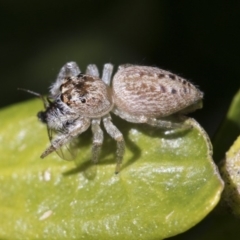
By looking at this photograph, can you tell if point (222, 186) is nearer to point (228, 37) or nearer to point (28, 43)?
point (228, 37)

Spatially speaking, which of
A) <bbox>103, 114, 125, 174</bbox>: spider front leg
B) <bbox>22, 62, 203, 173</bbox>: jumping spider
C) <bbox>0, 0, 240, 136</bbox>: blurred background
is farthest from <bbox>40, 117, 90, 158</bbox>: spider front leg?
<bbox>0, 0, 240, 136</bbox>: blurred background

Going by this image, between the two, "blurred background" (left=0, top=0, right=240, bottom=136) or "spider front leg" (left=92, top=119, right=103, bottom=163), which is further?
"blurred background" (left=0, top=0, right=240, bottom=136)

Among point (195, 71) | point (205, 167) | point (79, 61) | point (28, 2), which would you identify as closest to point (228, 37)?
point (195, 71)

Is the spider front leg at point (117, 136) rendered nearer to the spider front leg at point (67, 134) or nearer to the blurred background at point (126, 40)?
the spider front leg at point (67, 134)

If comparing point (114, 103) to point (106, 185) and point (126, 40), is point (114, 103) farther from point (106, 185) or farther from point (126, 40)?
point (126, 40)

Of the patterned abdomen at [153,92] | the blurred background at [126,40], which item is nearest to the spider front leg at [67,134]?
the patterned abdomen at [153,92]

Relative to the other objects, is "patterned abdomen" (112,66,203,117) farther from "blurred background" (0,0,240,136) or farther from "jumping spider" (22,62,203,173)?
"blurred background" (0,0,240,136)
